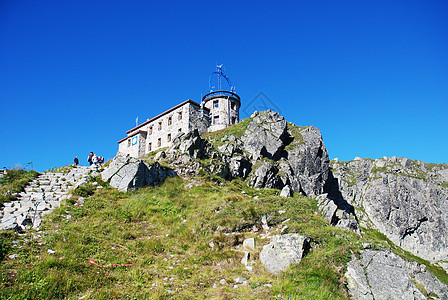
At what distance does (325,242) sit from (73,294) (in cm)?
1102

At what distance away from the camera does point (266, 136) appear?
44688 mm

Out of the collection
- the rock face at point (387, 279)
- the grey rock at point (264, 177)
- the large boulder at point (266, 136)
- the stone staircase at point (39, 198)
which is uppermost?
the large boulder at point (266, 136)

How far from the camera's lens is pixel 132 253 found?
492 inches

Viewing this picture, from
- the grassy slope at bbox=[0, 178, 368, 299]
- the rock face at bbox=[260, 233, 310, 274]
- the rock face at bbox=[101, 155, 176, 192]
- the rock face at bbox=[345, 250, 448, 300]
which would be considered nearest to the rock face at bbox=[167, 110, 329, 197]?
the rock face at bbox=[101, 155, 176, 192]

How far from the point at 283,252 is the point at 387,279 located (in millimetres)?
4232

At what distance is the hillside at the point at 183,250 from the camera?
32.2 feet

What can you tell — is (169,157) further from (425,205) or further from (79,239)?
(425,205)

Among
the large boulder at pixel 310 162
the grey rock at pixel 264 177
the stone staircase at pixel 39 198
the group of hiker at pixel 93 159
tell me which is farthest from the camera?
the large boulder at pixel 310 162

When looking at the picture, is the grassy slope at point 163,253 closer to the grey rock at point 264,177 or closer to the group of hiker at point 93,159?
the group of hiker at point 93,159

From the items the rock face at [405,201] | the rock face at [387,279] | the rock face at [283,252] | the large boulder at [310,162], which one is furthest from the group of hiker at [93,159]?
the rock face at [405,201]

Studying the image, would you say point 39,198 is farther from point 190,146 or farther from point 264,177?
point 264,177

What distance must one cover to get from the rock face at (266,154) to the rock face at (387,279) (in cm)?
1886

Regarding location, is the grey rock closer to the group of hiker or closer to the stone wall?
the stone wall

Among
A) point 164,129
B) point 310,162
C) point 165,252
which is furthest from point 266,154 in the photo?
point 165,252
